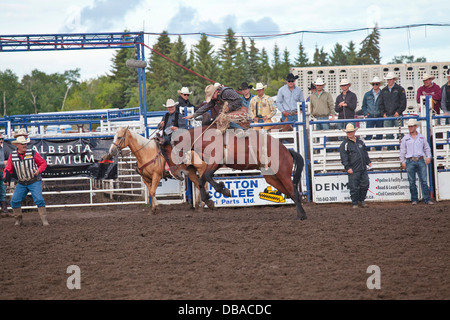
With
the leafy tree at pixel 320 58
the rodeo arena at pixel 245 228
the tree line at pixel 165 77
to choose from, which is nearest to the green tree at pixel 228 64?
the tree line at pixel 165 77

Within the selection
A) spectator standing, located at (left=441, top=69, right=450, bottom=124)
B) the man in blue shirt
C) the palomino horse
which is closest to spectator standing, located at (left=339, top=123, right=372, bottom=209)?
the man in blue shirt

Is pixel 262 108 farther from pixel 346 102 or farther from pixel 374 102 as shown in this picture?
pixel 374 102

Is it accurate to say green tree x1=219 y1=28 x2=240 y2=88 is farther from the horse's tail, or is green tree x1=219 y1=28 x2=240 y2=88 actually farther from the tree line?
the horse's tail

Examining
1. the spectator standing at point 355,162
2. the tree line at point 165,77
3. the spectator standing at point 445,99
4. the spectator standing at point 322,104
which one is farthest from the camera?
Answer: the tree line at point 165,77

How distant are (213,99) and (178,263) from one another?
4.11 m

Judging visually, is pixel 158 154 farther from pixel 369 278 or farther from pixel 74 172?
pixel 369 278

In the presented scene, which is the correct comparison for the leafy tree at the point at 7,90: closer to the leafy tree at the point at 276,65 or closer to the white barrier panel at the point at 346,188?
the leafy tree at the point at 276,65

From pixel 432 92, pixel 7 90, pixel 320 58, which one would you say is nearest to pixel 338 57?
pixel 320 58

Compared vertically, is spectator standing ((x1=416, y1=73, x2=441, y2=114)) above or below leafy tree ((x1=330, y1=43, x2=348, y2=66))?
below

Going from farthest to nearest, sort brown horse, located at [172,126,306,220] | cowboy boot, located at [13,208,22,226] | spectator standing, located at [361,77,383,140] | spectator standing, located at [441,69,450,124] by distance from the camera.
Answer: spectator standing, located at [361,77,383,140] < spectator standing, located at [441,69,450,124] < cowboy boot, located at [13,208,22,226] < brown horse, located at [172,126,306,220]

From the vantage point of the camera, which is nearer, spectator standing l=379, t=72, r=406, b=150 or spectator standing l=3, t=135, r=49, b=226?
spectator standing l=3, t=135, r=49, b=226

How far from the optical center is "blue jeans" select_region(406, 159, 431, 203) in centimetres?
1172

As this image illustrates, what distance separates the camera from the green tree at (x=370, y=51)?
71.2m

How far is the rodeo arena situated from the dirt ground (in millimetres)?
21
